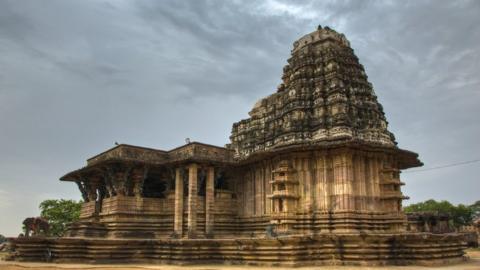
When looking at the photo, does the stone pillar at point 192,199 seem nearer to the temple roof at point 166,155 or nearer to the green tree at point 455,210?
the temple roof at point 166,155

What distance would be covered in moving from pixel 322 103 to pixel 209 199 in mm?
8017

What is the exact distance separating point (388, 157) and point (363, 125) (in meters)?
2.13

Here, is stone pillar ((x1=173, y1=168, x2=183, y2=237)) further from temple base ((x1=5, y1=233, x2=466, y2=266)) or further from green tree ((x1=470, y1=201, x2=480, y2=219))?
green tree ((x1=470, y1=201, x2=480, y2=219))

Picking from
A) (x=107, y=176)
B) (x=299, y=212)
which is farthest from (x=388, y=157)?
(x=107, y=176)

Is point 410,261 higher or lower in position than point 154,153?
lower

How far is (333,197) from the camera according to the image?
20016mm

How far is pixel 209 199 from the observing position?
22.9 m

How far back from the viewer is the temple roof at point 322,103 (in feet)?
70.8

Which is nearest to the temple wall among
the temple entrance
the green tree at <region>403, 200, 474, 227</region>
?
the temple entrance

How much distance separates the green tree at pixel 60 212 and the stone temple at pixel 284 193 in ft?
58.8

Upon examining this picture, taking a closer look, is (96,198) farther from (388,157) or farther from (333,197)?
(388,157)

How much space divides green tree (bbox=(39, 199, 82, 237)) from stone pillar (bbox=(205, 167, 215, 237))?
80.6 ft

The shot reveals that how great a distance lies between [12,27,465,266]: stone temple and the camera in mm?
17688

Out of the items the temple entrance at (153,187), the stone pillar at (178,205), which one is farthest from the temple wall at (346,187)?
the temple entrance at (153,187)
